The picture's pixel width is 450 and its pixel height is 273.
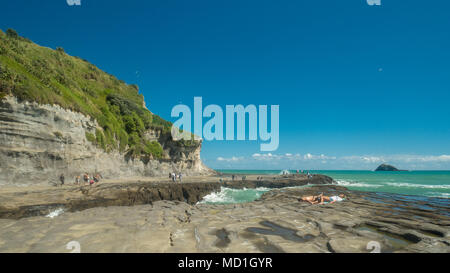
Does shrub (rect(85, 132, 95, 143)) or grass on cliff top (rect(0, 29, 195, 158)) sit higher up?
grass on cliff top (rect(0, 29, 195, 158))

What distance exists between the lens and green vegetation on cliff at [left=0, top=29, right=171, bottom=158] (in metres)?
18.0

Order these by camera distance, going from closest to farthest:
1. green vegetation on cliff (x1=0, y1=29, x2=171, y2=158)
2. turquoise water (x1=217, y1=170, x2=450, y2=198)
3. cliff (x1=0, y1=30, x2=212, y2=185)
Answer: cliff (x1=0, y1=30, x2=212, y2=185)
green vegetation on cliff (x1=0, y1=29, x2=171, y2=158)
turquoise water (x1=217, y1=170, x2=450, y2=198)

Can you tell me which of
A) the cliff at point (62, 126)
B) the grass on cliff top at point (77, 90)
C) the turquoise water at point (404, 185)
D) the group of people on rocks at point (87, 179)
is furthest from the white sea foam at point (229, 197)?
the turquoise water at point (404, 185)

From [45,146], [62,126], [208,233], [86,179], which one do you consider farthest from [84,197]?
[208,233]

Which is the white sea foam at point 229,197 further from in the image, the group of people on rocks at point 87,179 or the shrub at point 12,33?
the shrub at point 12,33

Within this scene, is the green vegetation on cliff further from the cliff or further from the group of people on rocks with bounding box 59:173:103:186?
the group of people on rocks with bounding box 59:173:103:186

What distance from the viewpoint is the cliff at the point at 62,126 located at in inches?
645

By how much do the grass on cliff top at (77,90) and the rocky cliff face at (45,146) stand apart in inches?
36.2

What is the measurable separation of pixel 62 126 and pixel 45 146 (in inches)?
106

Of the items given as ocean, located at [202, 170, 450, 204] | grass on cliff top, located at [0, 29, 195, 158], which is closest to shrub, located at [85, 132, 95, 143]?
grass on cliff top, located at [0, 29, 195, 158]

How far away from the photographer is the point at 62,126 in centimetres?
2014

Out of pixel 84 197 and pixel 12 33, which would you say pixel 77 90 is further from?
pixel 84 197
